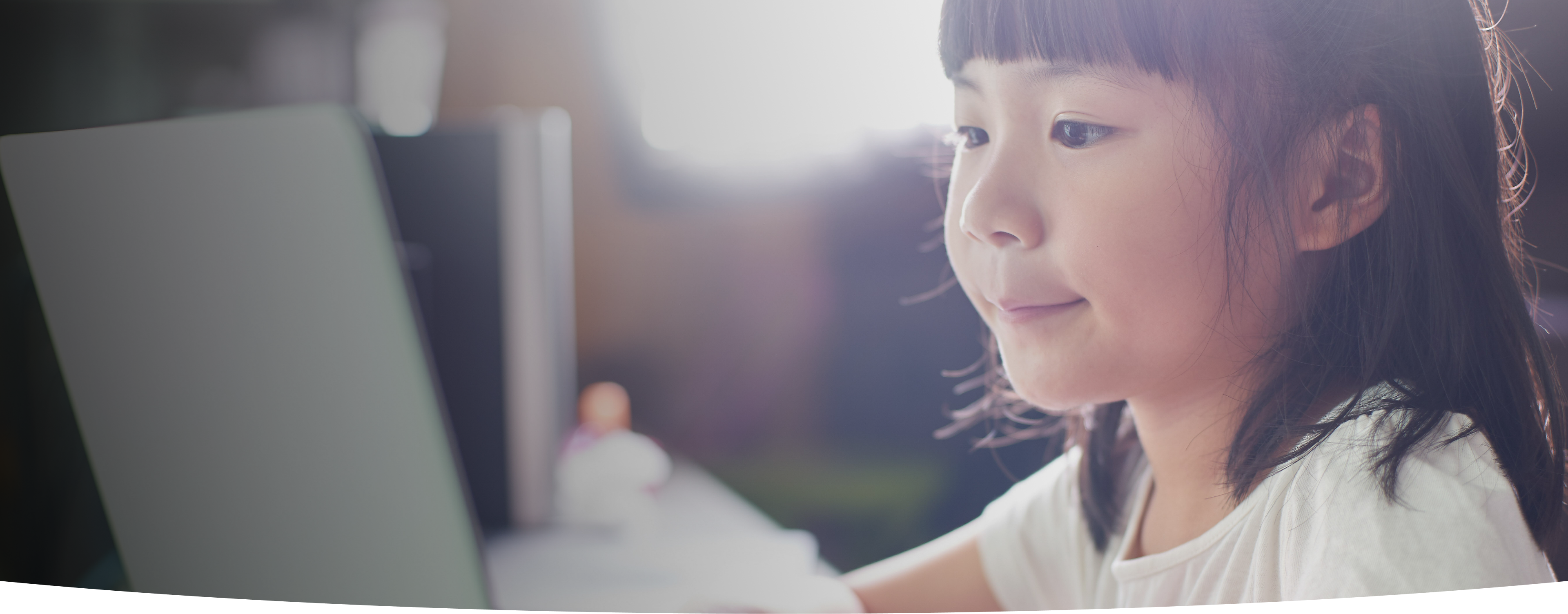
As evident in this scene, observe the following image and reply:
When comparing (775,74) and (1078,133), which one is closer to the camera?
(1078,133)

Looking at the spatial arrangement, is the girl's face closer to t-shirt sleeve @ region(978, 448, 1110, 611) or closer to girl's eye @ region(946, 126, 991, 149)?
girl's eye @ region(946, 126, 991, 149)

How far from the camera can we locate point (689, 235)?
132 centimetres

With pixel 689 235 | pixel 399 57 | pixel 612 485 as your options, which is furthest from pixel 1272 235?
pixel 399 57

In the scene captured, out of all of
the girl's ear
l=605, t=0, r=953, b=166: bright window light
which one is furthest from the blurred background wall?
the girl's ear

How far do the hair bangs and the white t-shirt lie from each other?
10cm

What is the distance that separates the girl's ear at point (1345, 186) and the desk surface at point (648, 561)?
0.39 meters

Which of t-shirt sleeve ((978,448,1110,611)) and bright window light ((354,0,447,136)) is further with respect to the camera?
bright window light ((354,0,447,136))

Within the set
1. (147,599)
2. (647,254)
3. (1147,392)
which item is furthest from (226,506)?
(647,254)

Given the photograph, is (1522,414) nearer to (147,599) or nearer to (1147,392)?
(1147,392)

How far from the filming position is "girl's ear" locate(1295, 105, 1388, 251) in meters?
0.23

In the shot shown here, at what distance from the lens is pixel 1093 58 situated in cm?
23

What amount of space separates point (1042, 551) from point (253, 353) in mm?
269

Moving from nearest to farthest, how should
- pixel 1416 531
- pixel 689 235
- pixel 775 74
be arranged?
pixel 1416 531, pixel 775 74, pixel 689 235

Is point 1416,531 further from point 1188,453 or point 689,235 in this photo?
point 689,235
